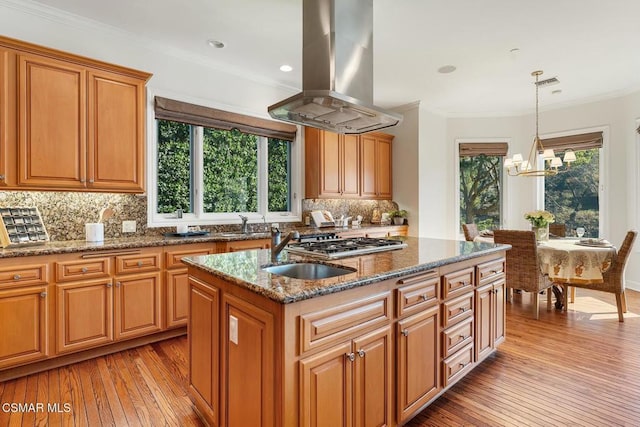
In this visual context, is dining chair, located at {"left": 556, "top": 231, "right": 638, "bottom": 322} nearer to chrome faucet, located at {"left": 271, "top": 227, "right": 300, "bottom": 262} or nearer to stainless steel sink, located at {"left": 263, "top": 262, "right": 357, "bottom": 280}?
stainless steel sink, located at {"left": 263, "top": 262, "right": 357, "bottom": 280}

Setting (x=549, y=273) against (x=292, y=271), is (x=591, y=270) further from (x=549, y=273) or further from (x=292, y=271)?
(x=292, y=271)

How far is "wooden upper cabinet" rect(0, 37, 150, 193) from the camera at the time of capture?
263 cm

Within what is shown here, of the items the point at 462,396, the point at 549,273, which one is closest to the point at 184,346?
the point at 462,396

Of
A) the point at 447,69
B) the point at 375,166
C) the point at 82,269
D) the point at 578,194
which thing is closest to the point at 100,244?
the point at 82,269

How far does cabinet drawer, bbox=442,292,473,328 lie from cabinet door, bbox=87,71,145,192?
9.61 feet

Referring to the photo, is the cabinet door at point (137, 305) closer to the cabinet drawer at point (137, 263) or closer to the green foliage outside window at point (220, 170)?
the cabinet drawer at point (137, 263)

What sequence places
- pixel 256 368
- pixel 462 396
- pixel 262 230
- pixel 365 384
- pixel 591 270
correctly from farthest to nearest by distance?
1. pixel 262 230
2. pixel 591 270
3. pixel 462 396
4. pixel 365 384
5. pixel 256 368

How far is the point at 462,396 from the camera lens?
7.55ft

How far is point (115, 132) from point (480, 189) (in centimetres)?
594

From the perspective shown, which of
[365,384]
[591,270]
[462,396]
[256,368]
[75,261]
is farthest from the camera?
[591,270]

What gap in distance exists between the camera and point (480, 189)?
6348 millimetres

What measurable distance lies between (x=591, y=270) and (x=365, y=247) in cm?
295

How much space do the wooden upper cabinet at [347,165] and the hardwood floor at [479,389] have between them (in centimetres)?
282

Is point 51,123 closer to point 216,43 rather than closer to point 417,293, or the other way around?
point 216,43
